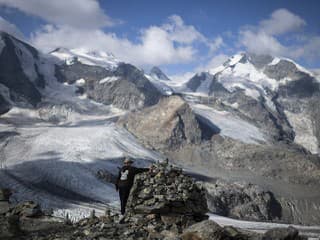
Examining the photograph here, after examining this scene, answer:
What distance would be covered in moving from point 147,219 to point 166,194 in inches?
47.2

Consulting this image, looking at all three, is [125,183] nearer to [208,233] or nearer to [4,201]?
[208,233]

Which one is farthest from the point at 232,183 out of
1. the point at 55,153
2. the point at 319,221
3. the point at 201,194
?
the point at 201,194

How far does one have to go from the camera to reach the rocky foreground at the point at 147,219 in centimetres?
1344

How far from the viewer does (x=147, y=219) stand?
1458 cm

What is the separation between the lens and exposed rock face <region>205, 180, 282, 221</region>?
126150 millimetres

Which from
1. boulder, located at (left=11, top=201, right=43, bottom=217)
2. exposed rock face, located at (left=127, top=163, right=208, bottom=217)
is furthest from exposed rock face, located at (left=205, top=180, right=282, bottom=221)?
exposed rock face, located at (left=127, top=163, right=208, bottom=217)

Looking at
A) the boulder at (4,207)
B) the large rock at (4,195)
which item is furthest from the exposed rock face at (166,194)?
the large rock at (4,195)

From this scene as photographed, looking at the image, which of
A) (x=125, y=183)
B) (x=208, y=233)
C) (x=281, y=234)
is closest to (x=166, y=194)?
(x=125, y=183)

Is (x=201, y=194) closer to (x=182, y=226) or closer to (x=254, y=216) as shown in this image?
(x=182, y=226)

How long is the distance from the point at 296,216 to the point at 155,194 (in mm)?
137316

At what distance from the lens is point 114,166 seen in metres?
118

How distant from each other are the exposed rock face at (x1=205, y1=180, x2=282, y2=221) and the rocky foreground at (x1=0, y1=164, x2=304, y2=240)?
105m

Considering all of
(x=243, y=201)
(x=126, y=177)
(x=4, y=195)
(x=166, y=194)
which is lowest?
(x=243, y=201)

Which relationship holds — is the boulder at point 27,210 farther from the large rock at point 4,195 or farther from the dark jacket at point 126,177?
the dark jacket at point 126,177
